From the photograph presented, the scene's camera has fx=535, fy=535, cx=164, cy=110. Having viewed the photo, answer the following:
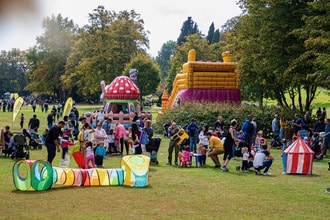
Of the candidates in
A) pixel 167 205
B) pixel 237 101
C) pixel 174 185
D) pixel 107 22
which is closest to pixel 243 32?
pixel 237 101

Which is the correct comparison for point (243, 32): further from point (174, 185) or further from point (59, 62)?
point (59, 62)

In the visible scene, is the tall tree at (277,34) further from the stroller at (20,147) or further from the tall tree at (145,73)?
the tall tree at (145,73)

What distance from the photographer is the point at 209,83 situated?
35.7m

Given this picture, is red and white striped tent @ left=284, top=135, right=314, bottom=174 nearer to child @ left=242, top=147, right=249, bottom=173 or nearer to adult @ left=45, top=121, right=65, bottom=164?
child @ left=242, top=147, right=249, bottom=173

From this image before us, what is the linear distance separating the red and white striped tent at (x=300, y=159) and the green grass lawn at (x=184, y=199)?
557 mm

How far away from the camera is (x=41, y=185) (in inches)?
500

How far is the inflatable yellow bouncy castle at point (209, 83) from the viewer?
117 ft

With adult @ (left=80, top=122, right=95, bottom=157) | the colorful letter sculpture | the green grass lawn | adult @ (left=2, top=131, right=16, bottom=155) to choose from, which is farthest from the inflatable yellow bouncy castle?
the colorful letter sculpture

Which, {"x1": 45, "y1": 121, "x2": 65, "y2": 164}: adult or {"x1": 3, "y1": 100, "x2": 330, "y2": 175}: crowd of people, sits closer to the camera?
{"x1": 45, "y1": 121, "x2": 65, "y2": 164}: adult

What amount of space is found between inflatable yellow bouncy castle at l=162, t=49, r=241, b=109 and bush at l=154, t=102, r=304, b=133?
11.8 feet

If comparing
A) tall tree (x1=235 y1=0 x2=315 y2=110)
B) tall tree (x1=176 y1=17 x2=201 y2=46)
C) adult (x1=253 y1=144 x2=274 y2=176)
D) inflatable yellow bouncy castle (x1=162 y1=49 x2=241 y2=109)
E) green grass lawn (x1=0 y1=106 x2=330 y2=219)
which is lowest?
green grass lawn (x1=0 y1=106 x2=330 y2=219)

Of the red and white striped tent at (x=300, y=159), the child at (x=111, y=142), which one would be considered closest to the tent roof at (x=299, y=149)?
the red and white striped tent at (x=300, y=159)

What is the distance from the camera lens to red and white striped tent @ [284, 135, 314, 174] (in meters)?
16.6

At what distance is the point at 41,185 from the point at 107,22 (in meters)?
61.0
